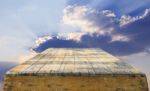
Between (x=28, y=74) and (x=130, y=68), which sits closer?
(x=28, y=74)

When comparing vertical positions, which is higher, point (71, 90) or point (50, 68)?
point (50, 68)

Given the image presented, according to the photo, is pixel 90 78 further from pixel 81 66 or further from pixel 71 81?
pixel 81 66

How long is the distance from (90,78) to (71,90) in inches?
17.6

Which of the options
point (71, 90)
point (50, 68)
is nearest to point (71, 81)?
point (71, 90)

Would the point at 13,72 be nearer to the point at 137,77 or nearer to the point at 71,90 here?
the point at 71,90

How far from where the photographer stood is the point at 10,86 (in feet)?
21.0

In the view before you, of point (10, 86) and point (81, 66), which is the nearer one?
point (10, 86)

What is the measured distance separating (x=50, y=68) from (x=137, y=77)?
6.17 ft

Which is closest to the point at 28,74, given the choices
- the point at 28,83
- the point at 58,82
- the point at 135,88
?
the point at 28,83

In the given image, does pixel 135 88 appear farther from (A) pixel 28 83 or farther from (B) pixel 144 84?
(A) pixel 28 83

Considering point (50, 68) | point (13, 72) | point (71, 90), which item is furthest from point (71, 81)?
point (13, 72)

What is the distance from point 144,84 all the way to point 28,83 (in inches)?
90.0

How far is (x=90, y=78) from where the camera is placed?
6438 millimetres

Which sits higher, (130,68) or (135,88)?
(130,68)
